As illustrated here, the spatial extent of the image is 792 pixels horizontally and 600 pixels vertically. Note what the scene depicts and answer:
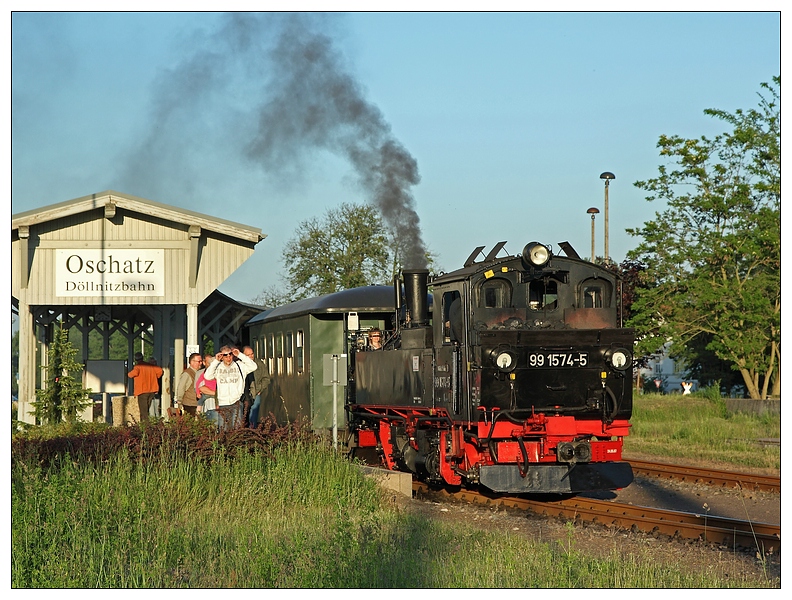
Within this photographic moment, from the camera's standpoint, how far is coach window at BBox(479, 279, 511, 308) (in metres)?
11.2

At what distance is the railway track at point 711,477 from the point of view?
1329 cm

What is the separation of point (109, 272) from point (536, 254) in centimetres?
1016

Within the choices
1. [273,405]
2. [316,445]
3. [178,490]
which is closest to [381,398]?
[316,445]

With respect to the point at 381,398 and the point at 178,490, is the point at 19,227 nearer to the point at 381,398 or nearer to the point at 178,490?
the point at 381,398

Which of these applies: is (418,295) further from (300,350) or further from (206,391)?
(300,350)

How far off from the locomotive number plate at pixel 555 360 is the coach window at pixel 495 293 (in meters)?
0.73

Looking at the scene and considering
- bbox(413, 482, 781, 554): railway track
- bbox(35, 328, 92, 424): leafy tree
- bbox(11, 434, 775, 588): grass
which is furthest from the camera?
bbox(35, 328, 92, 424): leafy tree

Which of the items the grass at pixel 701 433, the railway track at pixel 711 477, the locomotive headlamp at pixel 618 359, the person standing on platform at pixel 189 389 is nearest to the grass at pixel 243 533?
the locomotive headlamp at pixel 618 359

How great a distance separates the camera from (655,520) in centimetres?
Result: 1035

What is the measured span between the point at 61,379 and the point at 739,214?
1784cm

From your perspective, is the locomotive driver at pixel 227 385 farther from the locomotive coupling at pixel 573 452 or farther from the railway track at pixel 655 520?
the locomotive coupling at pixel 573 452

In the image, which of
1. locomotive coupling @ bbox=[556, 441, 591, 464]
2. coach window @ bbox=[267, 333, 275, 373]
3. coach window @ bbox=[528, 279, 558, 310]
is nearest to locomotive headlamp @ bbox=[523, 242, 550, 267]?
coach window @ bbox=[528, 279, 558, 310]

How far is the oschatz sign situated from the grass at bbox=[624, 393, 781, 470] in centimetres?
976

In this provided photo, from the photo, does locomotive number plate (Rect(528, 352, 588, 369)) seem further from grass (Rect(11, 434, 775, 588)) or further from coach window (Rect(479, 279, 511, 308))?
grass (Rect(11, 434, 775, 588))
